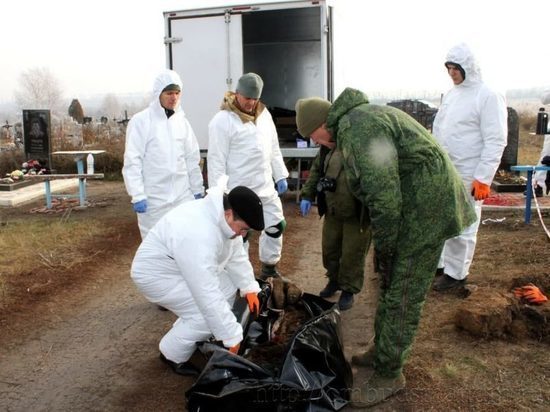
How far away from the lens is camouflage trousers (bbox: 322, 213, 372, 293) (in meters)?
4.09

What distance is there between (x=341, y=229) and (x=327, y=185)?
406 mm

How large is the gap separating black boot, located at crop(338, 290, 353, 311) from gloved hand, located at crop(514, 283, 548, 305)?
47.9 inches

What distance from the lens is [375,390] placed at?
291cm

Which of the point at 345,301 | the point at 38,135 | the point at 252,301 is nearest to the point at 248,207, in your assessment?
the point at 252,301

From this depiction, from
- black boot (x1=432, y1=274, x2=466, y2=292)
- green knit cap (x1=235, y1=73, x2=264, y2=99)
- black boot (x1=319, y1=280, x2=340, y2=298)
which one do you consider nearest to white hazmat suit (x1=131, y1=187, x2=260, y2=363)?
black boot (x1=319, y1=280, x2=340, y2=298)

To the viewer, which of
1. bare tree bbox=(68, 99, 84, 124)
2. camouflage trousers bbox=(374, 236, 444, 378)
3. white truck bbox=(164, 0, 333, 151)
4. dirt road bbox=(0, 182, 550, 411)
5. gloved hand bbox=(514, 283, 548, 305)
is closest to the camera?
camouflage trousers bbox=(374, 236, 444, 378)

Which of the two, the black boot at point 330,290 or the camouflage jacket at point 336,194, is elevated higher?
the camouflage jacket at point 336,194

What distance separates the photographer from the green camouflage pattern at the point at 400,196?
259 centimetres

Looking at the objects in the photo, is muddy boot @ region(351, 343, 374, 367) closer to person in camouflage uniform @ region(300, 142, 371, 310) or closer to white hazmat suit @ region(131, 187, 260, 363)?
white hazmat suit @ region(131, 187, 260, 363)

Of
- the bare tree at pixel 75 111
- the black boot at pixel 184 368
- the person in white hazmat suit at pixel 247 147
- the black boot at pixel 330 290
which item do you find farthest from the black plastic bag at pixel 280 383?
the bare tree at pixel 75 111

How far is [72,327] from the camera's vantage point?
163 inches

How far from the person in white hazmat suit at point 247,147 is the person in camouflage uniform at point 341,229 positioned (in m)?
0.44

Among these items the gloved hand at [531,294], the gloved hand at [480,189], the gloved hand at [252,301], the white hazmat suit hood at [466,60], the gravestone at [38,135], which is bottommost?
the gloved hand at [531,294]

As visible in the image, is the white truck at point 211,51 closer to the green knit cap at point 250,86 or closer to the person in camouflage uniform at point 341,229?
the green knit cap at point 250,86
